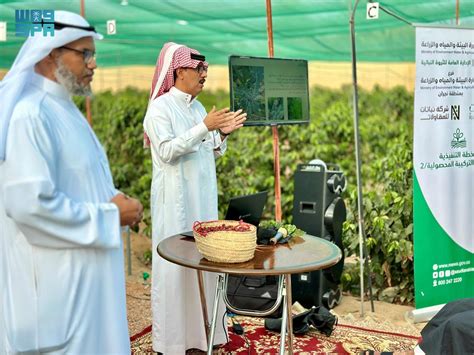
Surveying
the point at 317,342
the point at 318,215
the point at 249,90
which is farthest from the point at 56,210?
the point at 318,215

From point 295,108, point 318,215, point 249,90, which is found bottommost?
point 318,215

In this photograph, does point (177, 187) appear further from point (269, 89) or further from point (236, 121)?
point (269, 89)

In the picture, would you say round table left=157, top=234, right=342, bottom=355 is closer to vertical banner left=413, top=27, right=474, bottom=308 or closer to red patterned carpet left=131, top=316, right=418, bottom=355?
red patterned carpet left=131, top=316, right=418, bottom=355

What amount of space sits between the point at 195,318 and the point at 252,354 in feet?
1.33

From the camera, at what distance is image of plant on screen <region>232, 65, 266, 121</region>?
3.77m

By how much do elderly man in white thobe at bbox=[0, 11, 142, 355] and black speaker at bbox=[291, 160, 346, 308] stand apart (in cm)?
243

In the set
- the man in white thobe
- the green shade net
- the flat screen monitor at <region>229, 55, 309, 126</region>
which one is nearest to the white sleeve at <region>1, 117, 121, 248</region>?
the man in white thobe

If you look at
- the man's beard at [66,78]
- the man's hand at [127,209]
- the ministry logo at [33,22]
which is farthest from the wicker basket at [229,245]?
the ministry logo at [33,22]

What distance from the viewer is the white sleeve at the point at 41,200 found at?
2.07 meters

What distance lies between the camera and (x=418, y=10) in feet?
18.7

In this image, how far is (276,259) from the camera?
2.81 metres

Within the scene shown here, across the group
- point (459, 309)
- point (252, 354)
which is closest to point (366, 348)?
point (252, 354)

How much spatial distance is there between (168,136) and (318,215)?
1489 mm

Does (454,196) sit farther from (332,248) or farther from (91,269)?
(91,269)
